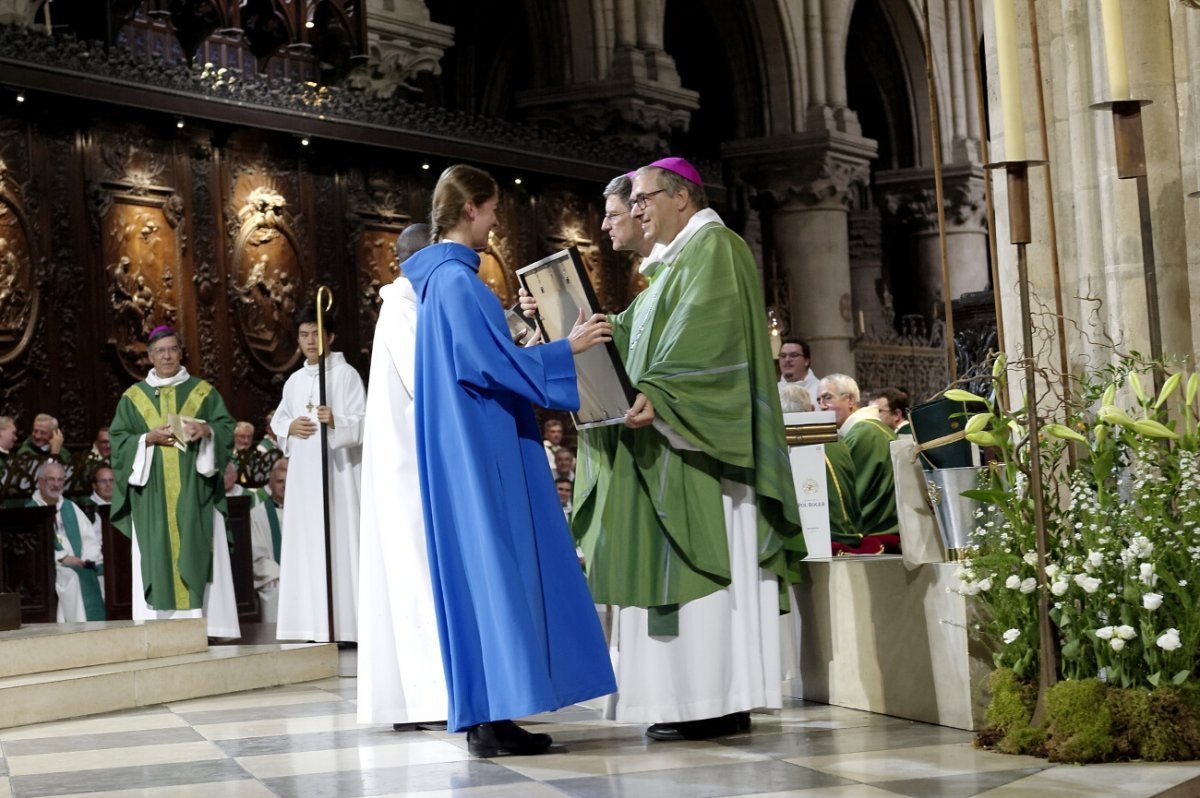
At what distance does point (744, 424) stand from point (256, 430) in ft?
31.5

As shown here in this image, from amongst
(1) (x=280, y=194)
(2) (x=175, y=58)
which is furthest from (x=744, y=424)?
(2) (x=175, y=58)

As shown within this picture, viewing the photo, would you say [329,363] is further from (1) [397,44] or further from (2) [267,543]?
(1) [397,44]

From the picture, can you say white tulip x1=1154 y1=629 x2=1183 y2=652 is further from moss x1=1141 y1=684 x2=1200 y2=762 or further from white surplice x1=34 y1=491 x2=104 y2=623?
white surplice x1=34 y1=491 x2=104 y2=623

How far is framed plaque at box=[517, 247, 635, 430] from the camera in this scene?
5.09 meters

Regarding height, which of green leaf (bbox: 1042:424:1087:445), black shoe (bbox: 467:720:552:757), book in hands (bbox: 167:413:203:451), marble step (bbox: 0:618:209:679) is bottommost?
black shoe (bbox: 467:720:552:757)

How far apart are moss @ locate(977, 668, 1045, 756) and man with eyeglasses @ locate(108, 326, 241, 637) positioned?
5893mm

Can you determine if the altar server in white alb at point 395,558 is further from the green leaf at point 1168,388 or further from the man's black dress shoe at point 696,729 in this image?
the green leaf at point 1168,388

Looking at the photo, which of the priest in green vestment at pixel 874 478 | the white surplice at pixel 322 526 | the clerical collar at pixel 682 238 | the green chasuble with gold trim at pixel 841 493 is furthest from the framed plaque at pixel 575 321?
the white surplice at pixel 322 526

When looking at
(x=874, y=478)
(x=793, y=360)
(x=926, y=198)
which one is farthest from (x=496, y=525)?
(x=926, y=198)

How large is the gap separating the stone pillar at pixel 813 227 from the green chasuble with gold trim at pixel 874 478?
13.7 m

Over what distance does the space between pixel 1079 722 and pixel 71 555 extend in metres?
8.01

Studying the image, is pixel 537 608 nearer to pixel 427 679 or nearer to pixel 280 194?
pixel 427 679

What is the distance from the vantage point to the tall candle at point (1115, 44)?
4.42 metres

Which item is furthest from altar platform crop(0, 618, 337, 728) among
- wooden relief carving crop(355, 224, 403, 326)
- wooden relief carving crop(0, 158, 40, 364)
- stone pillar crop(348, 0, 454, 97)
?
stone pillar crop(348, 0, 454, 97)
